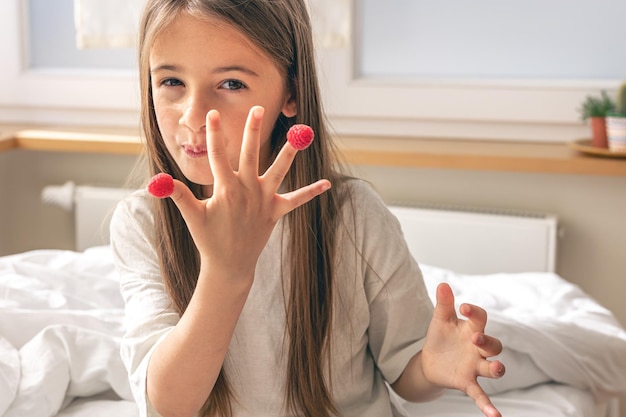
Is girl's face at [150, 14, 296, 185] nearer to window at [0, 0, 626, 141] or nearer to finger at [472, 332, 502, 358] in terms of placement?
finger at [472, 332, 502, 358]

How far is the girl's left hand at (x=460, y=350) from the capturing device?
37.2 inches

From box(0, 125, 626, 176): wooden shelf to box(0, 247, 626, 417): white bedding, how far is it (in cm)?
37

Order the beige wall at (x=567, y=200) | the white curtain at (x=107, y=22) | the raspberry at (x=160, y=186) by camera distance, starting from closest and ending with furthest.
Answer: the raspberry at (x=160, y=186), the beige wall at (x=567, y=200), the white curtain at (x=107, y=22)

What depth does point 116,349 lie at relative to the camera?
1349 mm

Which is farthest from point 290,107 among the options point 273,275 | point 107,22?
point 107,22

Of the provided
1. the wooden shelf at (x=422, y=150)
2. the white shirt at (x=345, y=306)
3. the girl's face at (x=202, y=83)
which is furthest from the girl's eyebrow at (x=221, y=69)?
the wooden shelf at (x=422, y=150)

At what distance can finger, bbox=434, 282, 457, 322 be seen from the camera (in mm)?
973

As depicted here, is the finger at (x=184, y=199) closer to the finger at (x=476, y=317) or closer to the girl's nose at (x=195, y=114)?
the girl's nose at (x=195, y=114)

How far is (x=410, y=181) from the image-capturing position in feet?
6.98

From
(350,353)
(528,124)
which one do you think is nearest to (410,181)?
(528,124)

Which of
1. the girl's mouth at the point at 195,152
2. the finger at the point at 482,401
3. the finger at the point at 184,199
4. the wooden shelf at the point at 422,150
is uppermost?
the girl's mouth at the point at 195,152

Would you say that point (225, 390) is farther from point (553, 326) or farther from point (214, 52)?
point (553, 326)

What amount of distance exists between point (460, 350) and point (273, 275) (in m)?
0.26

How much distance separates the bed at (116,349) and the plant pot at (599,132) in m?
0.42
